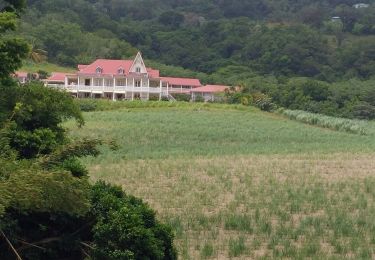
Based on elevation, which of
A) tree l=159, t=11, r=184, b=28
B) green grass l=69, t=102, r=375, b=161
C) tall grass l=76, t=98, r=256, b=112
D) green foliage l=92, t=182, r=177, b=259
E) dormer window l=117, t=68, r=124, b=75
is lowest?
green grass l=69, t=102, r=375, b=161

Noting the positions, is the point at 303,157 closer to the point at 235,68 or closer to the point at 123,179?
the point at 123,179

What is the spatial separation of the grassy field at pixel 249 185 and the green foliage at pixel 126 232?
2310 mm

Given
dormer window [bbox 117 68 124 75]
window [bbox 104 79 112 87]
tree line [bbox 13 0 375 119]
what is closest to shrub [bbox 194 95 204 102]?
tree line [bbox 13 0 375 119]

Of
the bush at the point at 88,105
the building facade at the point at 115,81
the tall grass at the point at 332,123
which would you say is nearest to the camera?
the tall grass at the point at 332,123

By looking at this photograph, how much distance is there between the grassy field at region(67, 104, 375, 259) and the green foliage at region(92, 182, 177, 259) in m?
2.31

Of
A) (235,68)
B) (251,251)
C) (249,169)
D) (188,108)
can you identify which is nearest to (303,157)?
(249,169)

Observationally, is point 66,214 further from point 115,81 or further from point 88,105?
point 115,81

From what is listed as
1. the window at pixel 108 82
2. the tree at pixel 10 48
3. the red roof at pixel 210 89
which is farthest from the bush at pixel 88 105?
the tree at pixel 10 48

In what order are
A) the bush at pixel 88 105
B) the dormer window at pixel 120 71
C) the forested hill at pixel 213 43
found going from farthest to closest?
the forested hill at pixel 213 43
the dormer window at pixel 120 71
the bush at pixel 88 105

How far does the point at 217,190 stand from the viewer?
19.0 metres

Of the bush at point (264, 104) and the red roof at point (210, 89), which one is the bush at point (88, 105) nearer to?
the bush at point (264, 104)

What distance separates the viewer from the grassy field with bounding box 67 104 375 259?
493 inches

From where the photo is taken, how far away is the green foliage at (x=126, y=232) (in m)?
8.33

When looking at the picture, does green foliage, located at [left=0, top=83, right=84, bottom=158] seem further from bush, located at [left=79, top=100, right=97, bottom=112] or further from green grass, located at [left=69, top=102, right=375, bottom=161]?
bush, located at [left=79, top=100, right=97, bottom=112]
